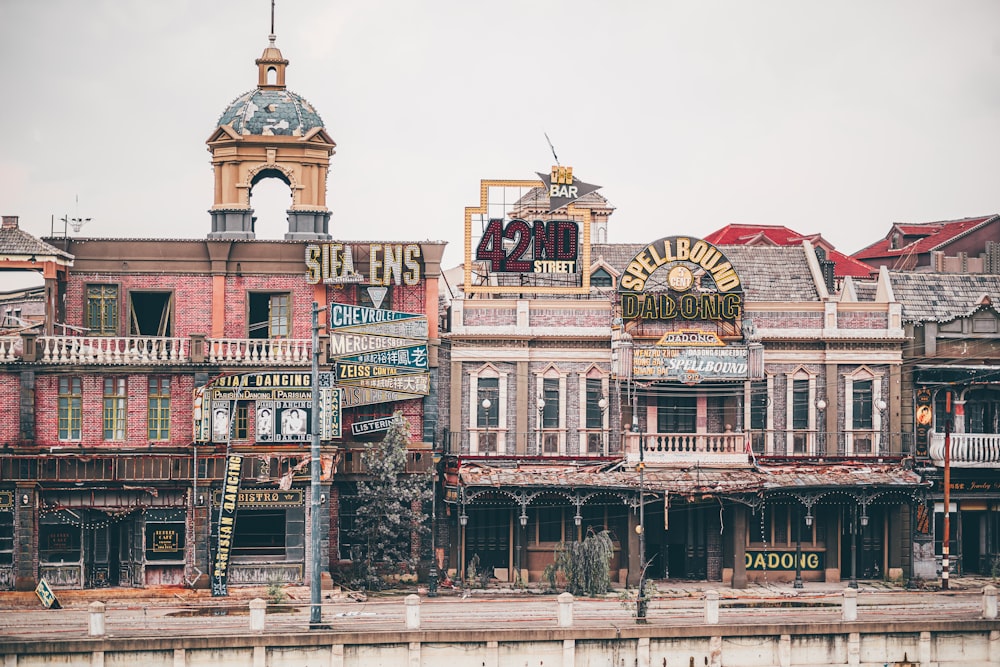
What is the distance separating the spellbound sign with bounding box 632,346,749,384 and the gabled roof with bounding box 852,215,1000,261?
2911 cm

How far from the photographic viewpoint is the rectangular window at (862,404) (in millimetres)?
65562

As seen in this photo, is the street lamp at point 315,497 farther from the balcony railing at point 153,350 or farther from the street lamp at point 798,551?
the street lamp at point 798,551

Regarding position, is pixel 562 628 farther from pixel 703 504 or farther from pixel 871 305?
pixel 871 305

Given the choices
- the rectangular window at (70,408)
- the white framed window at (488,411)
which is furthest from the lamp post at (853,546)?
the rectangular window at (70,408)

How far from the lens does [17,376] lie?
5956 centimetres

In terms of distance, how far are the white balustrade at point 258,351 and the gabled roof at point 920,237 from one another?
4102 cm

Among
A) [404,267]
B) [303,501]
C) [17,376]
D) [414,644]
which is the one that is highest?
[404,267]

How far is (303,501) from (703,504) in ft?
51.4

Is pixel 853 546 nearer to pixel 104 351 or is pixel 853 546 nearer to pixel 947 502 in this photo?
pixel 947 502

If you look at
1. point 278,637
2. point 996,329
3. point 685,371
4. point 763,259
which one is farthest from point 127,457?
point 996,329

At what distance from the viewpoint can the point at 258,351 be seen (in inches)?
2438

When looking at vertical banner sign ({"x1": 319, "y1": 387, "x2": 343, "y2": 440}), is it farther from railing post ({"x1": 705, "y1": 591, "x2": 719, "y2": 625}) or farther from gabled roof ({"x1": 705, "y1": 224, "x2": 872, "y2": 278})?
gabled roof ({"x1": 705, "y1": 224, "x2": 872, "y2": 278})

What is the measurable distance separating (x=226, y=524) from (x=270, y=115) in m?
17.3

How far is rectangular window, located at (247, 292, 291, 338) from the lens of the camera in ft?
208
